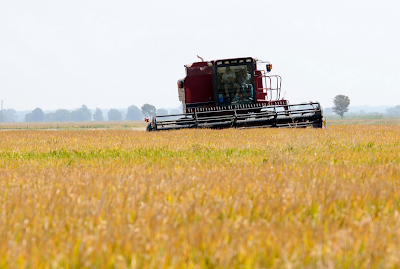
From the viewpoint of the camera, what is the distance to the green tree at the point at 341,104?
164m

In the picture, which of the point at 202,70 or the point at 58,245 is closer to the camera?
the point at 58,245

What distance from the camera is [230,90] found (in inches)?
766

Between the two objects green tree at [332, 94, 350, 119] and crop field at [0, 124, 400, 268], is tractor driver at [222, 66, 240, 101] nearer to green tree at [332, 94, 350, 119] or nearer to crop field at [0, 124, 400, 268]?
crop field at [0, 124, 400, 268]

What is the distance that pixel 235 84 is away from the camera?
64.0ft

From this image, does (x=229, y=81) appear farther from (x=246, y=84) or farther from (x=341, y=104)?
(x=341, y=104)

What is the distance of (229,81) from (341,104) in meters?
157

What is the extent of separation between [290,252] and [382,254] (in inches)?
19.9

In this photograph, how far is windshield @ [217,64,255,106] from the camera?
759 inches

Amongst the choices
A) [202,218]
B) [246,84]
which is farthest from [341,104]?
[202,218]

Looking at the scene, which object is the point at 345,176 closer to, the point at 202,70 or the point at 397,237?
the point at 397,237

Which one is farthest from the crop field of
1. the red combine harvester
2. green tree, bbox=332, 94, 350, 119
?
green tree, bbox=332, 94, 350, 119

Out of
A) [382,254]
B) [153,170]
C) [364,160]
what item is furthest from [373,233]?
[364,160]

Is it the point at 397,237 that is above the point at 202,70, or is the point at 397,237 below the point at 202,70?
below

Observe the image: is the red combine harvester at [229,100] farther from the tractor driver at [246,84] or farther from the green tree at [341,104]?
the green tree at [341,104]
